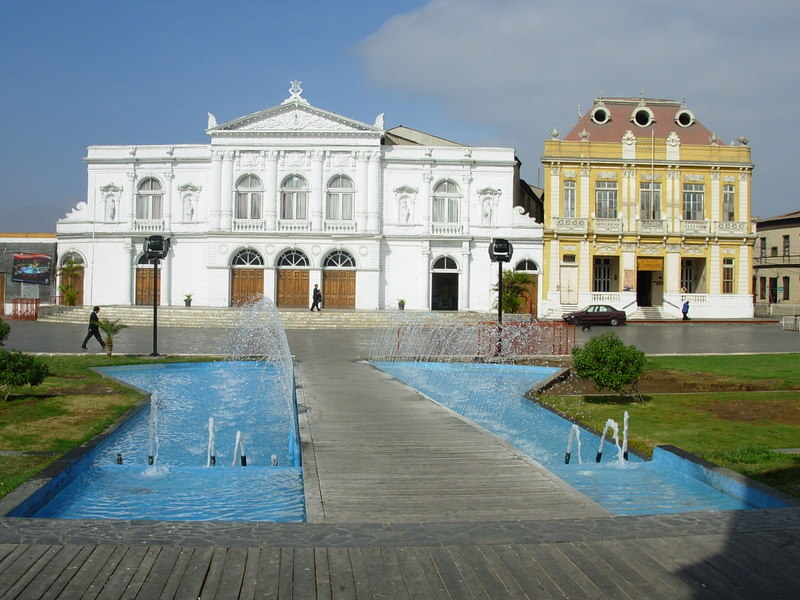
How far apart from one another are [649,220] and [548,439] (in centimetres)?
3559

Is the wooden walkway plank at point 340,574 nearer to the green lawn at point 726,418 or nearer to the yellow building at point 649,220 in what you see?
the green lawn at point 726,418

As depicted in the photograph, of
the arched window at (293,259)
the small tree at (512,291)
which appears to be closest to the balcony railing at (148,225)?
the arched window at (293,259)

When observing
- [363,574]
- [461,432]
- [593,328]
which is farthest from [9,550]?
[593,328]

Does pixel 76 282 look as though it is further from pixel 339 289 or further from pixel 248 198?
pixel 339 289

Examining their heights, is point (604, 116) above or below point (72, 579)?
above


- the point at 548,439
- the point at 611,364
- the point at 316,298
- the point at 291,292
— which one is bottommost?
the point at 548,439

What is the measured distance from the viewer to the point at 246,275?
4341cm

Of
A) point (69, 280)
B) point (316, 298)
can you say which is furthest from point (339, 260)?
point (69, 280)

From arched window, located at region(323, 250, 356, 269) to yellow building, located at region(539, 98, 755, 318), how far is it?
10919 mm

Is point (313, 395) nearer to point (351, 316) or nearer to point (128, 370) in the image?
point (128, 370)

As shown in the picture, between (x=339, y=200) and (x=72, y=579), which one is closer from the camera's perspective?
(x=72, y=579)

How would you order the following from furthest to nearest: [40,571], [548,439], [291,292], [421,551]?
[291,292], [548,439], [421,551], [40,571]

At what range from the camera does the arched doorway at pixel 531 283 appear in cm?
4394

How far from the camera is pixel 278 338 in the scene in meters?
28.2
